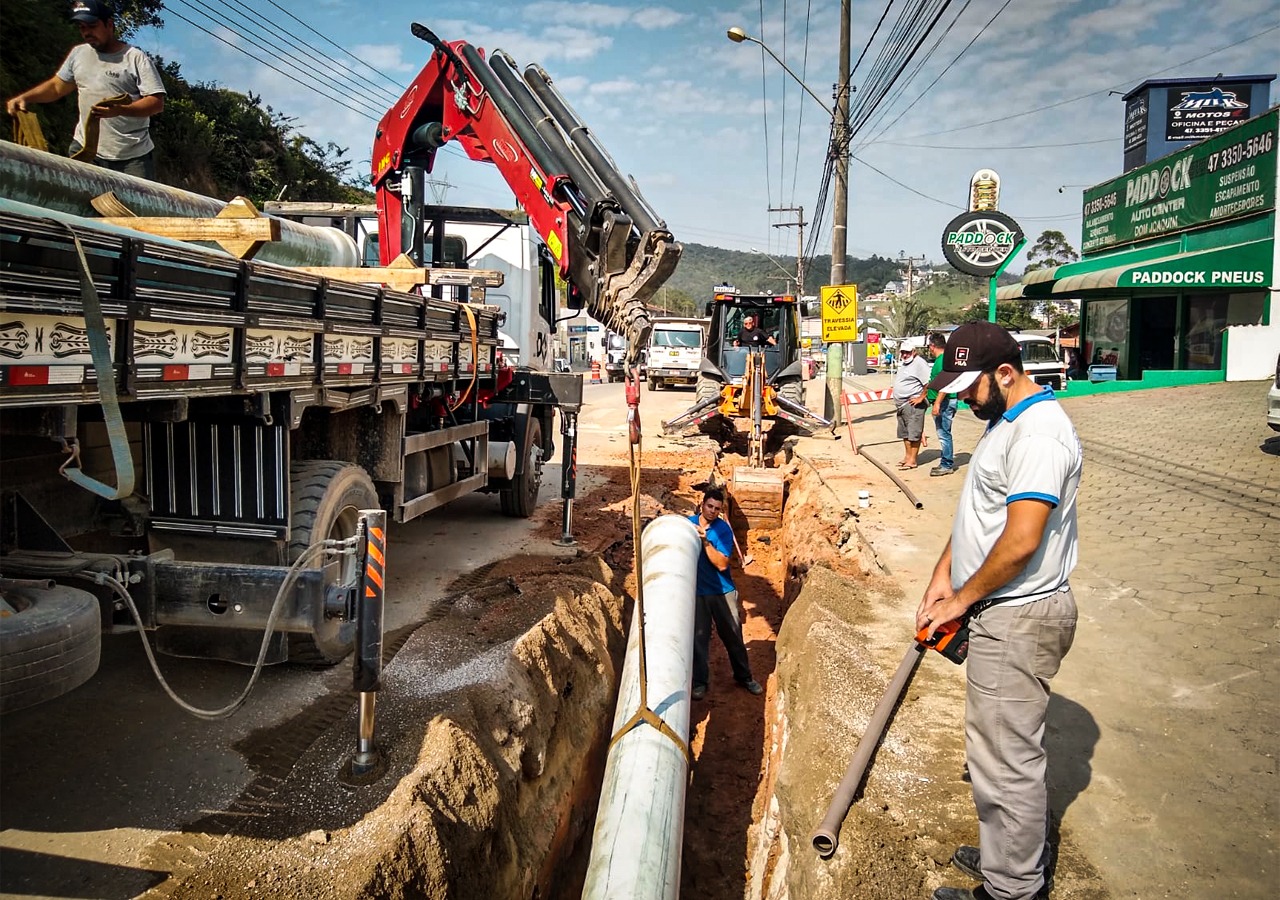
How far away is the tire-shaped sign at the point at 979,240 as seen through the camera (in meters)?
11.9

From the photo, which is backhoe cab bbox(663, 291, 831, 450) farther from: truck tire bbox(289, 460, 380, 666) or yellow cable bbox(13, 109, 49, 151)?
yellow cable bbox(13, 109, 49, 151)

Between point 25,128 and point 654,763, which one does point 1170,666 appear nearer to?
point 654,763

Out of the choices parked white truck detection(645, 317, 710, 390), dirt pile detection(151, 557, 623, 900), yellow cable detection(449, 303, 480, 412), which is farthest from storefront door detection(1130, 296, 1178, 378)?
dirt pile detection(151, 557, 623, 900)

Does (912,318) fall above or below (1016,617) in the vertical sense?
above

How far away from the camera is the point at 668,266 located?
16.8 ft

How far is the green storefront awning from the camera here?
1619 cm

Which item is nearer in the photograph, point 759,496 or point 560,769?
point 560,769

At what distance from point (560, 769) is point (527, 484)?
434cm

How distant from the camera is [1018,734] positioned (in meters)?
2.60

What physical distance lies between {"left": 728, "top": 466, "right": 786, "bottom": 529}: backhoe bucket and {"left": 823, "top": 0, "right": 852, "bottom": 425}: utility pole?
189 inches

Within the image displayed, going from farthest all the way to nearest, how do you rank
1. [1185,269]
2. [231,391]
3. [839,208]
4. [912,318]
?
[912,318] → [1185,269] → [839,208] → [231,391]

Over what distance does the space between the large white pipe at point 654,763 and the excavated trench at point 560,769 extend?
443mm

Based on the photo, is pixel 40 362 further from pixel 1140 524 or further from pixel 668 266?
pixel 1140 524

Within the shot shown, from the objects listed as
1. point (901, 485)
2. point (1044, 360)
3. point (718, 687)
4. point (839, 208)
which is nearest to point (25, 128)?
point (718, 687)
